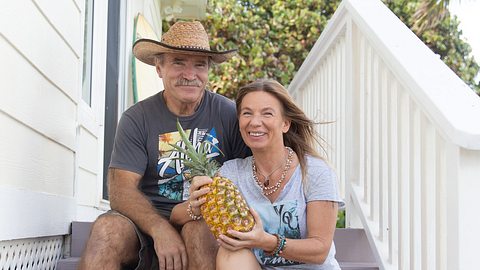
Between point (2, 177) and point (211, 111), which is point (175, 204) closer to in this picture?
point (211, 111)

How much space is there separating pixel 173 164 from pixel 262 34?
1040cm

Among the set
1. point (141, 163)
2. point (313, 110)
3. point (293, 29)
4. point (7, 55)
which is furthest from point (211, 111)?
point (293, 29)

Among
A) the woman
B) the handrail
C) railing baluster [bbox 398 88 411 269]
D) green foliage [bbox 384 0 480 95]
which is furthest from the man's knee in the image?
green foliage [bbox 384 0 480 95]

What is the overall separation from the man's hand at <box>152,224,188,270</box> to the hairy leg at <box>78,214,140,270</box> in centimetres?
11

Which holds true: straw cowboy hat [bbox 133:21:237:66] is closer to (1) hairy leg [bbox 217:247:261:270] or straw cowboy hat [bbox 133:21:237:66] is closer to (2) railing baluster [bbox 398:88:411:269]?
(2) railing baluster [bbox 398:88:411:269]

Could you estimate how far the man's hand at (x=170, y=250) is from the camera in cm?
261

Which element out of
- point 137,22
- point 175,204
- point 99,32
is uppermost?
point 137,22

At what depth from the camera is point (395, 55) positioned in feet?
8.71

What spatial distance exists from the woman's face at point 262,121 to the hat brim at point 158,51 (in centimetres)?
43

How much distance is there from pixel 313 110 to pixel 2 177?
10.2 ft

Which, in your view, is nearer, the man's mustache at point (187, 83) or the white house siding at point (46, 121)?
the white house siding at point (46, 121)

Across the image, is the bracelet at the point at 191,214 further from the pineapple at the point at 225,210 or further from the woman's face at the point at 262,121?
the woman's face at the point at 262,121

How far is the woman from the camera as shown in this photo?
244 cm

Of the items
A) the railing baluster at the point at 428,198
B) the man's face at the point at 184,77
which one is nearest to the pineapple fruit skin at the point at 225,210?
the railing baluster at the point at 428,198
